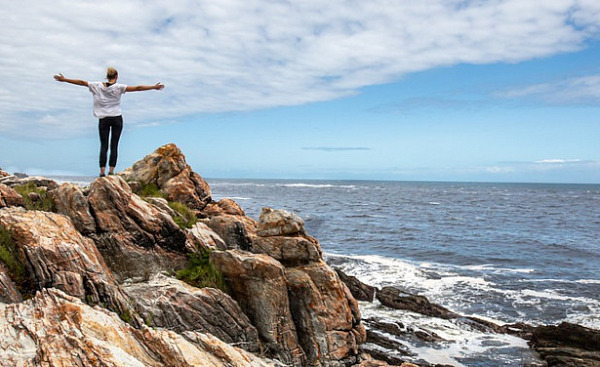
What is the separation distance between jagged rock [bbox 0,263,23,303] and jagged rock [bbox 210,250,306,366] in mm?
4758

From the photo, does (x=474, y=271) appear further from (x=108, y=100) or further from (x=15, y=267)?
(x=15, y=267)

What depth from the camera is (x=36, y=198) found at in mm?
12859

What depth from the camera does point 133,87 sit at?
13.2 meters

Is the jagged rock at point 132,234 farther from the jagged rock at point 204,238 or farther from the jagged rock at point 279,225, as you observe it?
the jagged rock at point 279,225

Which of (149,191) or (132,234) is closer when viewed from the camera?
(132,234)

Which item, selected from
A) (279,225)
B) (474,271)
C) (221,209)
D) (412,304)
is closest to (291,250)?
(279,225)

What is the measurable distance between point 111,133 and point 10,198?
320 centimetres

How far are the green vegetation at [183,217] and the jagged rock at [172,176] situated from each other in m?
1.78

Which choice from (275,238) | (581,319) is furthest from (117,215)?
(581,319)

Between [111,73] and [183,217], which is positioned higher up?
[111,73]

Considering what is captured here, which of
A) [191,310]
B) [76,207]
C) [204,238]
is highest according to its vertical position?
[76,207]

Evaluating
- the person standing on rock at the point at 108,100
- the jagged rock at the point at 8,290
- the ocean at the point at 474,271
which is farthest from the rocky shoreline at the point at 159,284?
the ocean at the point at 474,271

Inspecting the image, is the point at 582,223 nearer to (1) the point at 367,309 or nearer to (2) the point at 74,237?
(1) the point at 367,309

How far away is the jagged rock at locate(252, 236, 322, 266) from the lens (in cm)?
1404
